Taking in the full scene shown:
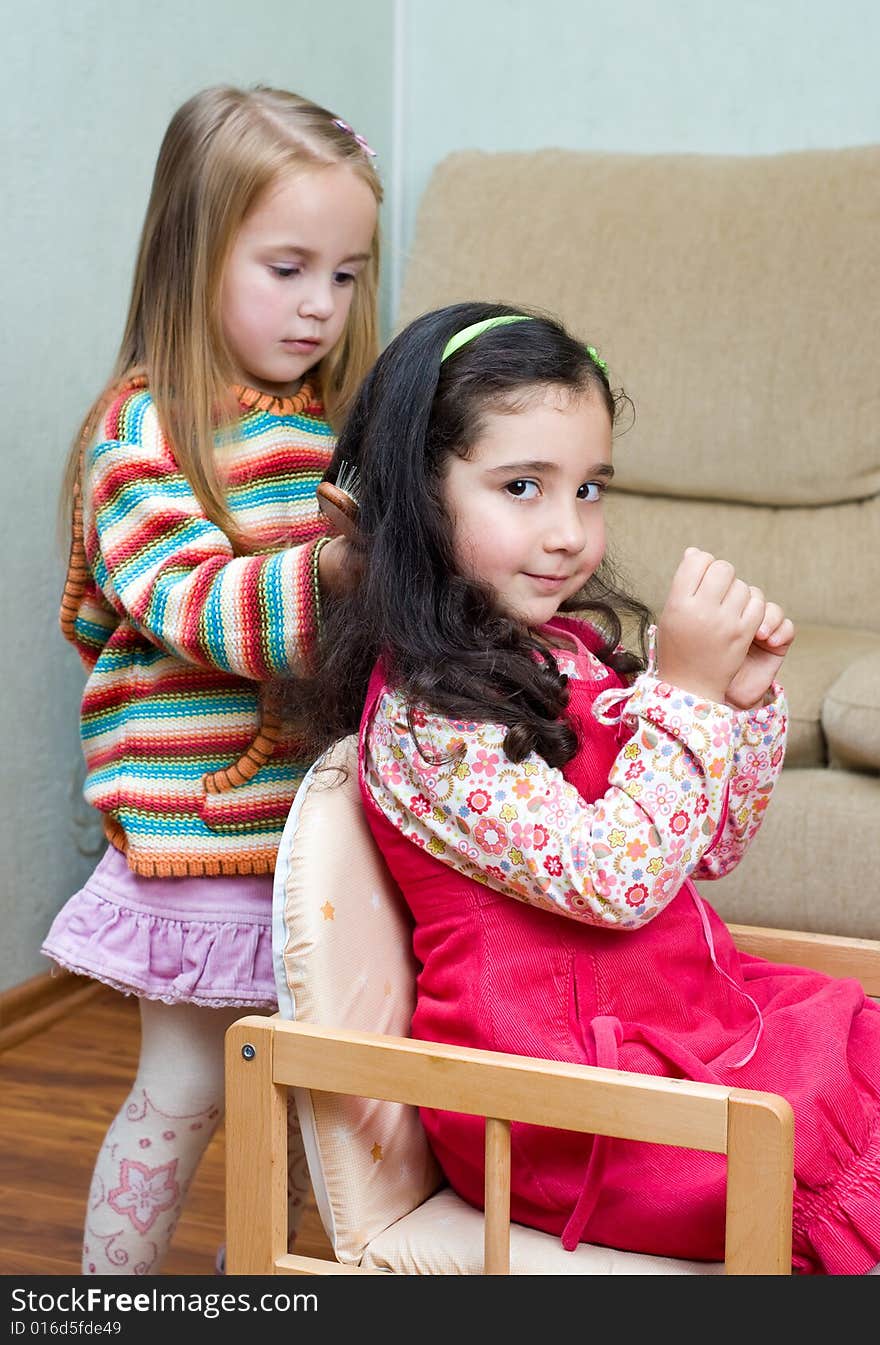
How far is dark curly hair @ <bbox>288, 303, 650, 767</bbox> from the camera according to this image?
0.91 m

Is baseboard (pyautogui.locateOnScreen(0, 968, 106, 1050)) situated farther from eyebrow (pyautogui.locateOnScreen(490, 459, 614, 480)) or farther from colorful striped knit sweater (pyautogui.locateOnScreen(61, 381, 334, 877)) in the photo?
eyebrow (pyautogui.locateOnScreen(490, 459, 614, 480))

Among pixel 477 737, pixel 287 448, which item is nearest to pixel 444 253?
pixel 287 448

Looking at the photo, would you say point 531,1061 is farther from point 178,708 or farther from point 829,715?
point 829,715

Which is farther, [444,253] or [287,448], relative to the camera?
[444,253]

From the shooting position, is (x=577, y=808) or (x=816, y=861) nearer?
(x=577, y=808)

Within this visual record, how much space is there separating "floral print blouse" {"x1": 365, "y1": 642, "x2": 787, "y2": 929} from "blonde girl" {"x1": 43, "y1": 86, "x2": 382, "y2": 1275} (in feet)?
0.81

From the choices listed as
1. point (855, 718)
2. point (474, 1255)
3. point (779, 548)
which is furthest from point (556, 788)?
point (779, 548)

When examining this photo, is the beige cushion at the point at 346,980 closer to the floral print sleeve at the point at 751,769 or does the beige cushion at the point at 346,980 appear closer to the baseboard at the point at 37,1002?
the floral print sleeve at the point at 751,769

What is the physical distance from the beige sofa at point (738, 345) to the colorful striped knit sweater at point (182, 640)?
39.2 inches

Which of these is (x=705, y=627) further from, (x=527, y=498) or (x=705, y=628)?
(x=527, y=498)

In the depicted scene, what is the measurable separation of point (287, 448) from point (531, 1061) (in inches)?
23.7

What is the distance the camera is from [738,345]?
7.16 feet

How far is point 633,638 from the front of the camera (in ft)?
6.31

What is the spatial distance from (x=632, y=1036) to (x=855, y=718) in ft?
2.88
